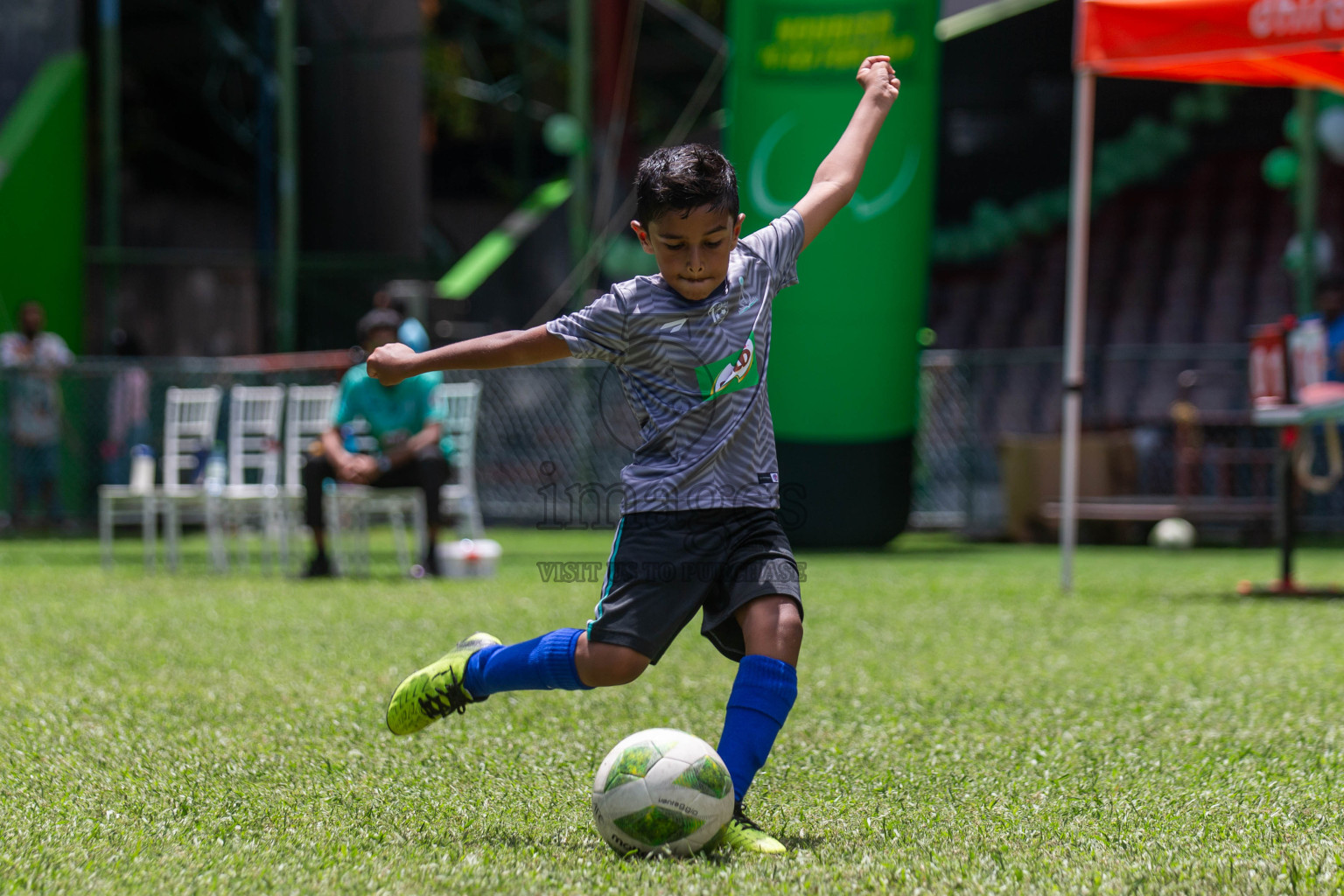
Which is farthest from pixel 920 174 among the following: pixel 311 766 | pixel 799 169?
pixel 311 766

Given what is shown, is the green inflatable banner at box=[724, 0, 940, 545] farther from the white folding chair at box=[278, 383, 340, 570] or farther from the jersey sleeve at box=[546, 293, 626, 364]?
the jersey sleeve at box=[546, 293, 626, 364]

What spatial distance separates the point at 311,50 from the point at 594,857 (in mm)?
18261

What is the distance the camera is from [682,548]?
333cm

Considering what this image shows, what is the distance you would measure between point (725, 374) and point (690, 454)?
190 mm

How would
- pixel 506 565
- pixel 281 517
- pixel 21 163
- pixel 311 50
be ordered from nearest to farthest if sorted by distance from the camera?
pixel 281 517 → pixel 506 565 → pixel 21 163 → pixel 311 50

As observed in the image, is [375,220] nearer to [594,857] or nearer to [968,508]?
[968,508]

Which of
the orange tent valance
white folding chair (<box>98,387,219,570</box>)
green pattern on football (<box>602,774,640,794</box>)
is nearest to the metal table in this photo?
the orange tent valance

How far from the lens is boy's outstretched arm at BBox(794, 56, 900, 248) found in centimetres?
373

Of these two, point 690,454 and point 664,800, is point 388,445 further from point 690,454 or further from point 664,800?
point 664,800

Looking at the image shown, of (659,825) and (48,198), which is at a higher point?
(48,198)

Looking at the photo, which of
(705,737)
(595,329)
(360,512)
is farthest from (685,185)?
(360,512)

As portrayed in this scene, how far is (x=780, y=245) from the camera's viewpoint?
3629mm

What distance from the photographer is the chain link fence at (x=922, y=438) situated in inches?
530

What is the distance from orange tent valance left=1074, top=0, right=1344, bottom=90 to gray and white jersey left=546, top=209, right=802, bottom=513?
209 inches
